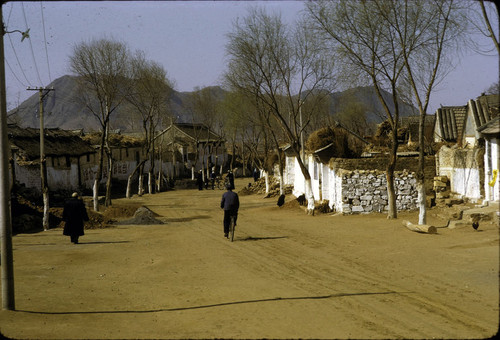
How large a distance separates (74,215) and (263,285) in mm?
9147

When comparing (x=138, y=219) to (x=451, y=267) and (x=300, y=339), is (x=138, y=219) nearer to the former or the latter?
(x=451, y=267)

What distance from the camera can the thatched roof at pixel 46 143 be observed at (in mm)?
37353

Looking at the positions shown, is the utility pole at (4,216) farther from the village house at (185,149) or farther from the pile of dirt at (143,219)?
the village house at (185,149)

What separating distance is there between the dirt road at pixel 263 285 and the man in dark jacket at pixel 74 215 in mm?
558

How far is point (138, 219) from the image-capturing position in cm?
2550

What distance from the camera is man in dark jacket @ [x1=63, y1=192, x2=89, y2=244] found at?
1816cm

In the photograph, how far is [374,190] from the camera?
80.4 ft

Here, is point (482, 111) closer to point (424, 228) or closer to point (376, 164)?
point (376, 164)

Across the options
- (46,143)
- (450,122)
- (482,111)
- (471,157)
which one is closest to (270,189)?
(450,122)

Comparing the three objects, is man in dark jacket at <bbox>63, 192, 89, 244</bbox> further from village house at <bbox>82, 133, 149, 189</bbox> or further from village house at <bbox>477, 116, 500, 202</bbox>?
village house at <bbox>82, 133, 149, 189</bbox>

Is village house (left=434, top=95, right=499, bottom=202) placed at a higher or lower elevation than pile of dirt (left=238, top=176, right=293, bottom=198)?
higher

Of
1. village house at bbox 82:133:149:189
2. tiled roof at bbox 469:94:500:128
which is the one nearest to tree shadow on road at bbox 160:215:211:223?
→ tiled roof at bbox 469:94:500:128

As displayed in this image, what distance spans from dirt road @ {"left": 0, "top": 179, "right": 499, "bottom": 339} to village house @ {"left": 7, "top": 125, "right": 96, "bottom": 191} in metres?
17.7

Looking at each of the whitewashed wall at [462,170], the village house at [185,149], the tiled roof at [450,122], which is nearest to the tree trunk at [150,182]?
the village house at [185,149]
